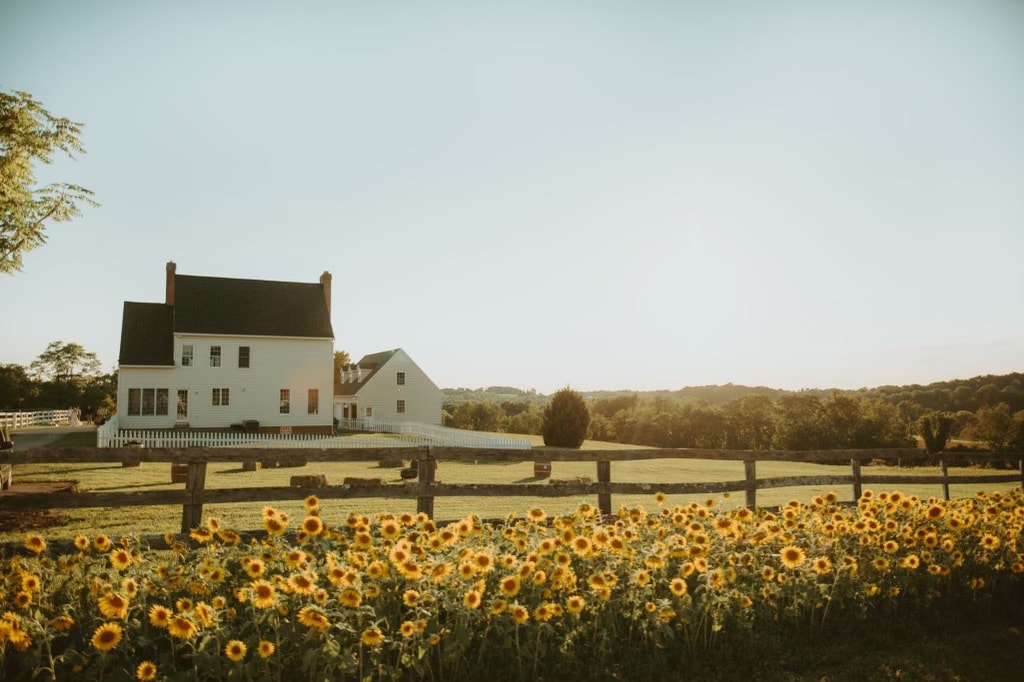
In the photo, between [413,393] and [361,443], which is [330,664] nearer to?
[361,443]

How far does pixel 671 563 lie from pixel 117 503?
18.9ft

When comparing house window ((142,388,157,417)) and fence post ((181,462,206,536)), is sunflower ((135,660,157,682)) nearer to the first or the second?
fence post ((181,462,206,536))

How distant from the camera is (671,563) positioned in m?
5.02

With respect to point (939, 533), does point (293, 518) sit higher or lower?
lower

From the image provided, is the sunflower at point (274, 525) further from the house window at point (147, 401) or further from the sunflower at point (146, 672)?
the house window at point (147, 401)

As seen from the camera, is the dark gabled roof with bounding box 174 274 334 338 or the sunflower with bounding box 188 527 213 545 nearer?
the sunflower with bounding box 188 527 213 545

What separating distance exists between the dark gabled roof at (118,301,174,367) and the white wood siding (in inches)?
24.5

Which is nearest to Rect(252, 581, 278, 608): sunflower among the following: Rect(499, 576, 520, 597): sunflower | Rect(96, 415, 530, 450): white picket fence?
Rect(499, 576, 520, 597): sunflower

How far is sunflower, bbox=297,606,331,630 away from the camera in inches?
135

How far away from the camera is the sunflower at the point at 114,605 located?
356 centimetres

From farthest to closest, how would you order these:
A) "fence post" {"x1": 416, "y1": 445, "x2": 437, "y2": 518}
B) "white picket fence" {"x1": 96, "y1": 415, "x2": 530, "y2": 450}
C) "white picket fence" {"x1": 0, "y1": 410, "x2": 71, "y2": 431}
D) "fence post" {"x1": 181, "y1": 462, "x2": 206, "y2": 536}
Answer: "white picket fence" {"x1": 0, "y1": 410, "x2": 71, "y2": 431}, "white picket fence" {"x1": 96, "y1": 415, "x2": 530, "y2": 450}, "fence post" {"x1": 416, "y1": 445, "x2": 437, "y2": 518}, "fence post" {"x1": 181, "y1": 462, "x2": 206, "y2": 536}

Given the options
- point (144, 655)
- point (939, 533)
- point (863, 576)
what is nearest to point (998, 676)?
point (863, 576)

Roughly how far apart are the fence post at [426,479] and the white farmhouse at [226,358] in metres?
31.5

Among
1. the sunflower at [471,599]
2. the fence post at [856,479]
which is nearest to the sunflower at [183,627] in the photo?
the sunflower at [471,599]
